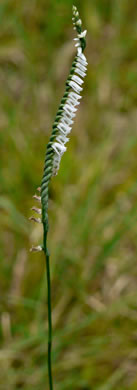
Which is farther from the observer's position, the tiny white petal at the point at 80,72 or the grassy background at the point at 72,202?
the grassy background at the point at 72,202

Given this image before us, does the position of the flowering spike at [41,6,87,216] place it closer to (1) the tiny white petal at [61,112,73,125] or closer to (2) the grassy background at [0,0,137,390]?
(1) the tiny white petal at [61,112,73,125]

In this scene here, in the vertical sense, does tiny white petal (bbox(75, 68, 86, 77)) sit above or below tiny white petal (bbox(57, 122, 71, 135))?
above

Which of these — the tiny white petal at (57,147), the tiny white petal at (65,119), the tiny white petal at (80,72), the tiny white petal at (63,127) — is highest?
the tiny white petal at (80,72)

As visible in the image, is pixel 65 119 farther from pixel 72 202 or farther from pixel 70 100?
pixel 72 202

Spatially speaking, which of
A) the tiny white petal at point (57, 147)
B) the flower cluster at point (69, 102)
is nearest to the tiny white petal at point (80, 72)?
the flower cluster at point (69, 102)

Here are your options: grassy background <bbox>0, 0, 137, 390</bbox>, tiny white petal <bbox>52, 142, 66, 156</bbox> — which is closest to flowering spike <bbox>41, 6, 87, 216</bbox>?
tiny white petal <bbox>52, 142, 66, 156</bbox>

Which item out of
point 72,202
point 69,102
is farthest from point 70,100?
point 72,202

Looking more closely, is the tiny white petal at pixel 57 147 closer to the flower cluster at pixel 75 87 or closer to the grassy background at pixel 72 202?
the flower cluster at pixel 75 87

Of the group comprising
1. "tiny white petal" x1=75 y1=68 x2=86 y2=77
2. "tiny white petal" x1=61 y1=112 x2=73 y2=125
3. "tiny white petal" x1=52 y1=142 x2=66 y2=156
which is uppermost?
"tiny white petal" x1=75 y1=68 x2=86 y2=77

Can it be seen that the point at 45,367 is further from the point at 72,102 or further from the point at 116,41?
the point at 116,41

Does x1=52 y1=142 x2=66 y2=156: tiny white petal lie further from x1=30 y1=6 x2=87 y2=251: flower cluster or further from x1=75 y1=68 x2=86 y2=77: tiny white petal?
x1=75 y1=68 x2=86 y2=77: tiny white petal

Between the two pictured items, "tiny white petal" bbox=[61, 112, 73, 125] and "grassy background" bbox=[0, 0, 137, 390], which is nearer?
"tiny white petal" bbox=[61, 112, 73, 125]
